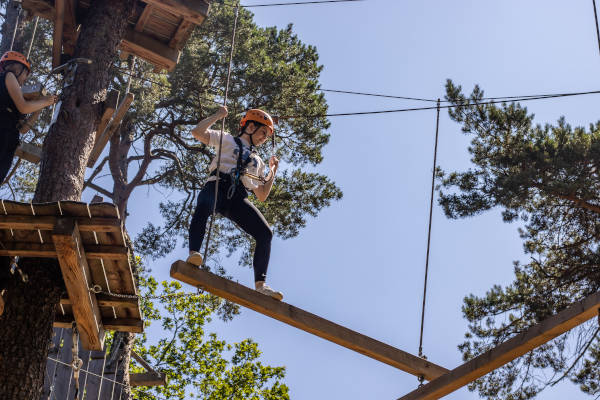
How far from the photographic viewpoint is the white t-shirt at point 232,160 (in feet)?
17.8

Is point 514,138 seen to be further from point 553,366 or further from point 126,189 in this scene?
point 126,189

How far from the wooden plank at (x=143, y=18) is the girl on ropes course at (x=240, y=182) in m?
2.15

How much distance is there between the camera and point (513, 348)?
179 inches

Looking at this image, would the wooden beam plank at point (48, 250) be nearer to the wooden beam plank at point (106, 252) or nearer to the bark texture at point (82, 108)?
the wooden beam plank at point (106, 252)

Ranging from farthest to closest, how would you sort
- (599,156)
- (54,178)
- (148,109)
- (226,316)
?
(226,316) → (148,109) → (599,156) → (54,178)

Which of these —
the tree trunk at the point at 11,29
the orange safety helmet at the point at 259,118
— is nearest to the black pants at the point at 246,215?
the orange safety helmet at the point at 259,118

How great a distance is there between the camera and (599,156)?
10.6 metres

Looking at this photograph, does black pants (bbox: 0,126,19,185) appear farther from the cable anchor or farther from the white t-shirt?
the white t-shirt

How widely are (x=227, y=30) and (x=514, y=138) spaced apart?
5.25m

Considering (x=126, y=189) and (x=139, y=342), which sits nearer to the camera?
(x=126, y=189)

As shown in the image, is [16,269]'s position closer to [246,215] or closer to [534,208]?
[246,215]

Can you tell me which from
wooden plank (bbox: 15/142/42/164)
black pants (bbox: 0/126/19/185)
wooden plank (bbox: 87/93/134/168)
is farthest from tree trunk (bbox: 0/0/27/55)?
black pants (bbox: 0/126/19/185)

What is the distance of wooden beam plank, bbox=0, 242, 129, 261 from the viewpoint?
518cm

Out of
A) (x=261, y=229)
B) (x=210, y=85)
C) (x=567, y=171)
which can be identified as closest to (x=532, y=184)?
(x=567, y=171)
